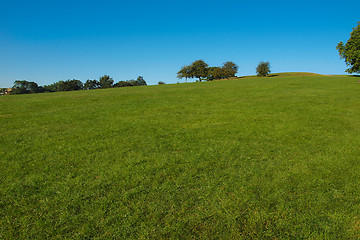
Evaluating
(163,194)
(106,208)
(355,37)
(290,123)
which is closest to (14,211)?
(106,208)

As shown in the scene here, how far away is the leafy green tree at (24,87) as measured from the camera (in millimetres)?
116250

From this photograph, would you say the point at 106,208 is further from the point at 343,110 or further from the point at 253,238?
the point at 343,110

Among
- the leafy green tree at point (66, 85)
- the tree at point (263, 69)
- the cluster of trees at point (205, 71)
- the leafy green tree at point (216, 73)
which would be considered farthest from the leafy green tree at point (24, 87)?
the tree at point (263, 69)

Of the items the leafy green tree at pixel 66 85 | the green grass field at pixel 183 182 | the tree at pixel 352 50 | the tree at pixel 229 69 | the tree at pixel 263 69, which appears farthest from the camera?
the leafy green tree at pixel 66 85

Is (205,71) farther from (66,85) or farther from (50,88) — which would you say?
(50,88)

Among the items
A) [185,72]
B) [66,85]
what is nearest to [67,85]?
[66,85]

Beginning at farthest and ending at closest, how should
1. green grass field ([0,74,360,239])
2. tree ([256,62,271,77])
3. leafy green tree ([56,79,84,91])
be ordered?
leafy green tree ([56,79,84,91]), tree ([256,62,271,77]), green grass field ([0,74,360,239])

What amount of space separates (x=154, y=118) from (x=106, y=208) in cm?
846

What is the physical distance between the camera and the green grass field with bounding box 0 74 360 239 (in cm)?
407

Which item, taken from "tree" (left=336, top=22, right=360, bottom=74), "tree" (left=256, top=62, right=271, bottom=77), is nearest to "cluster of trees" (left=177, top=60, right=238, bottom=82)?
"tree" (left=256, top=62, right=271, bottom=77)

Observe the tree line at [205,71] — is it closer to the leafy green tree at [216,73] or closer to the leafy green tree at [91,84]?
the leafy green tree at [216,73]

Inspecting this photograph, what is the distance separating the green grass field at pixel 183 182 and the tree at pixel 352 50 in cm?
3642

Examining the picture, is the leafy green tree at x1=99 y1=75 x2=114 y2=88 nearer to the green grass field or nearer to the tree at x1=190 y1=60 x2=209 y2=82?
the tree at x1=190 y1=60 x2=209 y2=82

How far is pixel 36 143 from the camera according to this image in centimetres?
871
